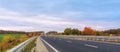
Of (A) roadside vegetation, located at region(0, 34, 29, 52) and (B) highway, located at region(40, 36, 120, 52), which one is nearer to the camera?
(B) highway, located at region(40, 36, 120, 52)

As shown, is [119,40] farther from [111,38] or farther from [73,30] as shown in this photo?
[73,30]

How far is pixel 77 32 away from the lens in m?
167

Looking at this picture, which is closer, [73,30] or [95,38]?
[95,38]

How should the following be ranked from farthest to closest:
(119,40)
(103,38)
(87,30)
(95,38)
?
(87,30) < (95,38) < (103,38) < (119,40)

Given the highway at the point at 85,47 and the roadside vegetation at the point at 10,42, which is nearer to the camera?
the highway at the point at 85,47

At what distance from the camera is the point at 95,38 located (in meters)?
49.7

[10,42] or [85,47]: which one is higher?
[10,42]

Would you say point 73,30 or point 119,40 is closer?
point 119,40

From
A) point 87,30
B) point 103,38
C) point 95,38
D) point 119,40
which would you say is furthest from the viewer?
point 87,30

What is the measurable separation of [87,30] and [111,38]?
123m

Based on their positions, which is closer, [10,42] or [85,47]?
[85,47]

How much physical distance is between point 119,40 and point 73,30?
13447 cm

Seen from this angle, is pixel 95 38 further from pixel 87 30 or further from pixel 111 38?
pixel 87 30

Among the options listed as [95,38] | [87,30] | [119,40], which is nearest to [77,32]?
[87,30]
